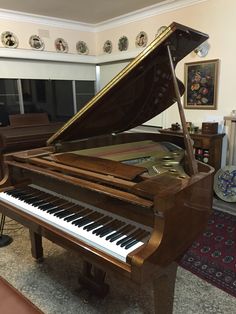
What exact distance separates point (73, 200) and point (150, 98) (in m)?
1.03

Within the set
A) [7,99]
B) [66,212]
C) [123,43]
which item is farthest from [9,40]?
[66,212]

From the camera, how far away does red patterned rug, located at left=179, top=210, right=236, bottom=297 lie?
2.01 metres

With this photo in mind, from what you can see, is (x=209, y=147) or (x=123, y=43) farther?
(x=123, y=43)

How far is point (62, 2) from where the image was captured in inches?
147

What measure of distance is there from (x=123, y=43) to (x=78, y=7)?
3.19 feet

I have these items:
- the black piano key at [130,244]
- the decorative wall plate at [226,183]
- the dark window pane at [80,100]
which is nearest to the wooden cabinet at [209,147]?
the decorative wall plate at [226,183]

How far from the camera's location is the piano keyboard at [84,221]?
3.83 feet

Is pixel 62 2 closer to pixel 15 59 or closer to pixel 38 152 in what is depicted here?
pixel 15 59

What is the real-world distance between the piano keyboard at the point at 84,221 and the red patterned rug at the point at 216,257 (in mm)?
1011

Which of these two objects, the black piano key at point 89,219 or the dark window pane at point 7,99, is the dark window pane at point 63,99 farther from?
the black piano key at point 89,219

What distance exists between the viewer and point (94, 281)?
1824 mm

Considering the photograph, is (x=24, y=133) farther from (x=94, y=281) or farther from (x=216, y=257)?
(x=216, y=257)

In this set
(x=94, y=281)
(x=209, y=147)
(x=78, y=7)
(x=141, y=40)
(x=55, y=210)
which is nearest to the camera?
(x=55, y=210)

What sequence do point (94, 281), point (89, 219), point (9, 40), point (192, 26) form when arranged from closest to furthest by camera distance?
point (89, 219) → point (94, 281) → point (192, 26) → point (9, 40)
